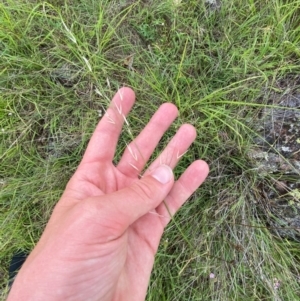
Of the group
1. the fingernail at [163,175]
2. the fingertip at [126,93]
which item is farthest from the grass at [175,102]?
the fingernail at [163,175]

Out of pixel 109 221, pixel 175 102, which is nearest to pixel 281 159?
pixel 175 102

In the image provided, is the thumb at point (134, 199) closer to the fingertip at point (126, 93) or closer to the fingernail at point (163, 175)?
the fingernail at point (163, 175)

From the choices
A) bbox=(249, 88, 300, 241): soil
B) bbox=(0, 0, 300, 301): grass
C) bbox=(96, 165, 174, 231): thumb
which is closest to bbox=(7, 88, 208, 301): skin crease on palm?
bbox=(96, 165, 174, 231): thumb

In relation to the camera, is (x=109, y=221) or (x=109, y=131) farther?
(x=109, y=131)

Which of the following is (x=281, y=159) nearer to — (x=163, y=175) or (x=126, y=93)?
(x=163, y=175)

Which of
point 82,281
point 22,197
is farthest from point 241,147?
point 22,197

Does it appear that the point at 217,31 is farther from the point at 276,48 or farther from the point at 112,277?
the point at 112,277

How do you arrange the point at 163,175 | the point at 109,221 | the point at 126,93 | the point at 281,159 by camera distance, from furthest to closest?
the point at 281,159
the point at 126,93
the point at 163,175
the point at 109,221
